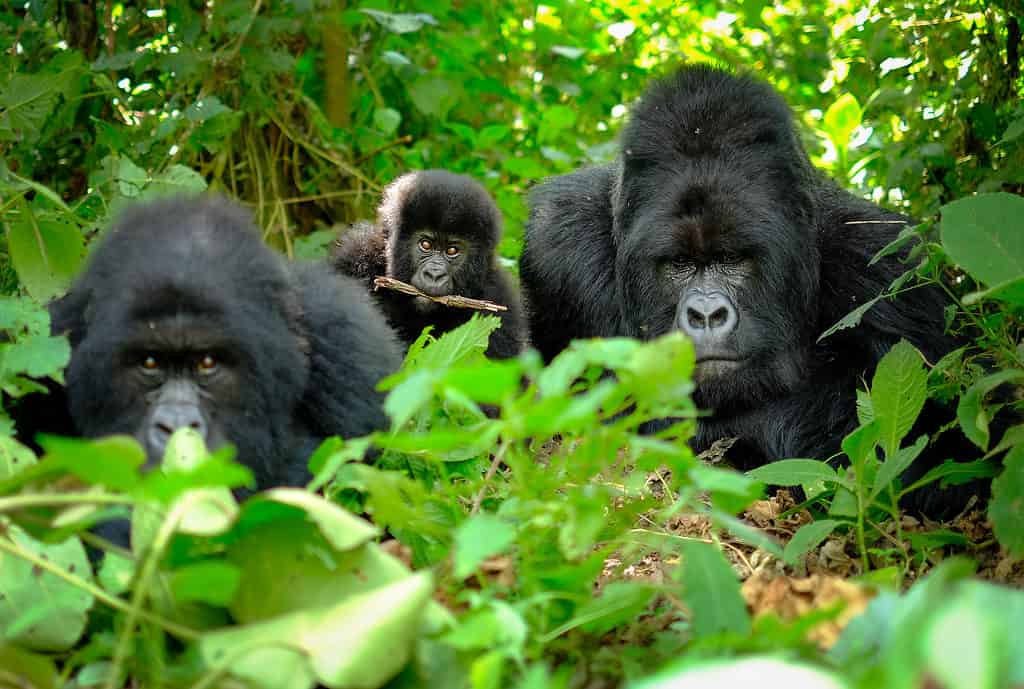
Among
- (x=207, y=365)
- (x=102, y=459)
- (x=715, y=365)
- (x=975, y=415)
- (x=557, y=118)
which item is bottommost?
(x=715, y=365)

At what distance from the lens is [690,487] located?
185 cm

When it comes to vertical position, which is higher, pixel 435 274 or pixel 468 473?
pixel 468 473

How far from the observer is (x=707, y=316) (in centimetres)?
374

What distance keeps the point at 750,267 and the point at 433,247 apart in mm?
1523

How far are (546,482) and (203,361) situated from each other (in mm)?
853

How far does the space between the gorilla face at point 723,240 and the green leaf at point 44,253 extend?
168 cm

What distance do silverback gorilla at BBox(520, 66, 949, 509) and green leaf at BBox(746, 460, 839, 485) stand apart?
3.00 feet

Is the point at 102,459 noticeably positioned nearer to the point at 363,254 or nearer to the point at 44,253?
the point at 44,253

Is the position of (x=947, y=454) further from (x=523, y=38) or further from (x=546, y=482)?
(x=523, y=38)

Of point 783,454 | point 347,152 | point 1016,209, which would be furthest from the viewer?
point 347,152

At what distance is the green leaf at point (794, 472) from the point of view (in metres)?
2.79

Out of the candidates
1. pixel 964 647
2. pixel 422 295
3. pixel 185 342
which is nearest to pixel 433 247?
pixel 422 295

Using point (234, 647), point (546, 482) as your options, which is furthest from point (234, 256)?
point (234, 647)

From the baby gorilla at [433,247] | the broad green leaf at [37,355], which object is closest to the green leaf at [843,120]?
the baby gorilla at [433,247]
